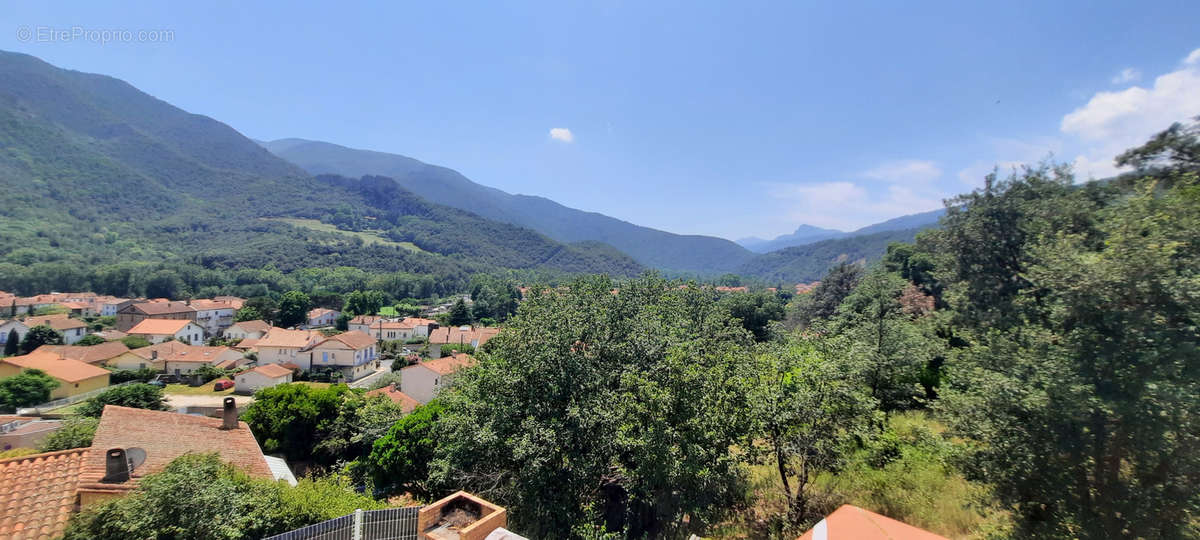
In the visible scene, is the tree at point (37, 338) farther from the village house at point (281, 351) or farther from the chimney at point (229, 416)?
the chimney at point (229, 416)

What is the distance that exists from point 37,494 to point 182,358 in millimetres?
44305

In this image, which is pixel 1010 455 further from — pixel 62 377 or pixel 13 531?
pixel 62 377

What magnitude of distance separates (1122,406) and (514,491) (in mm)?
10333

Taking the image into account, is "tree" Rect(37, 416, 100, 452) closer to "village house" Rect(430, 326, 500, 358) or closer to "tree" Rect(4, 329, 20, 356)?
"village house" Rect(430, 326, 500, 358)

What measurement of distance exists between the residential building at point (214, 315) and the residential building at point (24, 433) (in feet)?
164

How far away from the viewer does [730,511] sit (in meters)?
9.25

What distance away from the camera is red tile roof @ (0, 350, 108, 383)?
2923cm

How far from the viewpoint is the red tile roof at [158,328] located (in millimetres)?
47969

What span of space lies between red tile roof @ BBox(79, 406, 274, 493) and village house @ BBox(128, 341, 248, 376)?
36.6m

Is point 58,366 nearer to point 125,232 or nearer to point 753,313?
point 753,313

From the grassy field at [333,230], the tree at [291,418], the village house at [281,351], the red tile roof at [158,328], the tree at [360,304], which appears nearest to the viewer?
the tree at [291,418]

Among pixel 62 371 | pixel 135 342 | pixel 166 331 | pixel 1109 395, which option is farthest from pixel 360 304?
pixel 1109 395

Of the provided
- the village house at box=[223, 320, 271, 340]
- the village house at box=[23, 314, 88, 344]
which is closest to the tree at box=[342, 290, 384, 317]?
the village house at box=[223, 320, 271, 340]

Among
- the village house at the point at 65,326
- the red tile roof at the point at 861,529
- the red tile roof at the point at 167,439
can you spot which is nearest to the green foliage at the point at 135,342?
the village house at the point at 65,326
